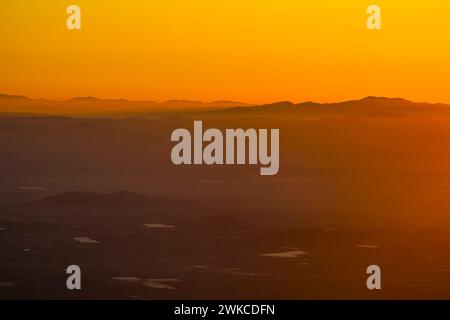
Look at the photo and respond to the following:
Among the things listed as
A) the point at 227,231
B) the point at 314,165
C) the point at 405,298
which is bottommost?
the point at 405,298

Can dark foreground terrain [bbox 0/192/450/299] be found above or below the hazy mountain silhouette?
below

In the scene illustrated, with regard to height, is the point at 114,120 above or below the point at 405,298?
above

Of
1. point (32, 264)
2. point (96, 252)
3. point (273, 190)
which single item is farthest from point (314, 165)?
point (32, 264)

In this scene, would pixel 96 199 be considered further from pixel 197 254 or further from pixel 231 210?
pixel 231 210

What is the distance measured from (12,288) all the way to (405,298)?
2.71 metres

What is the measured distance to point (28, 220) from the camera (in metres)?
7.27

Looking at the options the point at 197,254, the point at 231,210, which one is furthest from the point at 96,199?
the point at 231,210

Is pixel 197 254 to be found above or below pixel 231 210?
below

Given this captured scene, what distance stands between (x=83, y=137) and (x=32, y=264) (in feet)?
3.15

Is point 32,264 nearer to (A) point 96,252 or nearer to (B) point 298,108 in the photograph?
(A) point 96,252

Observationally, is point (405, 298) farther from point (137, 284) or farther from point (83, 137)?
point (83, 137)

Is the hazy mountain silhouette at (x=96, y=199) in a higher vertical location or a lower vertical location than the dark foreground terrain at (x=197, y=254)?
higher

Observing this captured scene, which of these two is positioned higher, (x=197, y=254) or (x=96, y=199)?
(x=96, y=199)

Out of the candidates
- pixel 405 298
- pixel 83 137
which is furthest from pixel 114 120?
pixel 405 298
